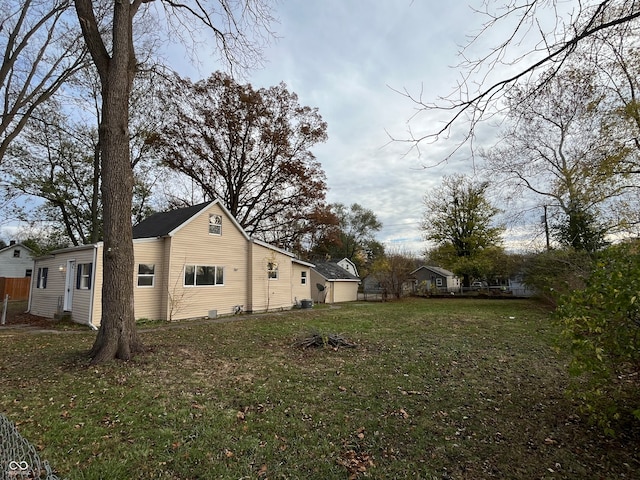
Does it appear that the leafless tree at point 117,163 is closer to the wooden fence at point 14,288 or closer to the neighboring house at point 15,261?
the wooden fence at point 14,288

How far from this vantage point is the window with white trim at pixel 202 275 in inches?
516

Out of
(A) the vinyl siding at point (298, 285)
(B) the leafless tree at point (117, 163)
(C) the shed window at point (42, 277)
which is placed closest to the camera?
(B) the leafless tree at point (117, 163)

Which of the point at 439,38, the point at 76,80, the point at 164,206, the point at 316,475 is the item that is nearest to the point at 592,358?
the point at 316,475

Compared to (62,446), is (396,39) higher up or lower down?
higher up

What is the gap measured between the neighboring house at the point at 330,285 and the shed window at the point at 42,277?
14747 millimetres

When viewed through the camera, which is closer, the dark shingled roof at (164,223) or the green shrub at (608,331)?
the green shrub at (608,331)

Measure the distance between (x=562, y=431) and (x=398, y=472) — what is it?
2153mm

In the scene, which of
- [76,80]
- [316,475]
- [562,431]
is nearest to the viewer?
[316,475]

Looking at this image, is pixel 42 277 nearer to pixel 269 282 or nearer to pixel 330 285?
pixel 269 282

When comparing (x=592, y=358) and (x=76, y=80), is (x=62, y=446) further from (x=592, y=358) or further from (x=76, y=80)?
(x=76, y=80)

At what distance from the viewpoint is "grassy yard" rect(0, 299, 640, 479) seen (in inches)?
113

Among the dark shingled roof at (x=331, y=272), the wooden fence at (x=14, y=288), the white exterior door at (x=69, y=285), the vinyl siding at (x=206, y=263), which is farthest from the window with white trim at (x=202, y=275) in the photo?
the wooden fence at (x=14, y=288)

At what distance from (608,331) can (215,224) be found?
1400 cm

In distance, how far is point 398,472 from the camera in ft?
9.18
